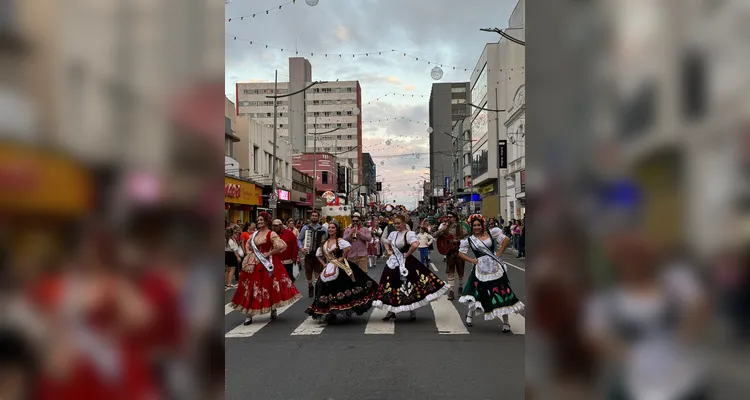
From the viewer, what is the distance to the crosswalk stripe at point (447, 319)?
26.8ft

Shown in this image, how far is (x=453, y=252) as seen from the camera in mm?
11852

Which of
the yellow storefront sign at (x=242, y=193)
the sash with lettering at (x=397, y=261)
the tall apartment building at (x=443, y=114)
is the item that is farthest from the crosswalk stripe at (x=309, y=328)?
the tall apartment building at (x=443, y=114)

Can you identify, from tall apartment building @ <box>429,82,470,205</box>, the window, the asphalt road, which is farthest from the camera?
tall apartment building @ <box>429,82,470,205</box>

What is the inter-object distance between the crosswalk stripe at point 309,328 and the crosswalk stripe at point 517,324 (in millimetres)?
2844

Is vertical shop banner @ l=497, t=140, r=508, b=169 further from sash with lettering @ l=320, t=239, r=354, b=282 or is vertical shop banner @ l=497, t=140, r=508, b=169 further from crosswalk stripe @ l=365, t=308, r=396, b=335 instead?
sash with lettering @ l=320, t=239, r=354, b=282

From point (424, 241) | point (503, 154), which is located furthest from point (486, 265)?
point (503, 154)

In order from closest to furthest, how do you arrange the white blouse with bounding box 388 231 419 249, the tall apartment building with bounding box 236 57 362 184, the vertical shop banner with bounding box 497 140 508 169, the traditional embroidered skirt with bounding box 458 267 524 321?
1. the traditional embroidered skirt with bounding box 458 267 524 321
2. the white blouse with bounding box 388 231 419 249
3. the vertical shop banner with bounding box 497 140 508 169
4. the tall apartment building with bounding box 236 57 362 184

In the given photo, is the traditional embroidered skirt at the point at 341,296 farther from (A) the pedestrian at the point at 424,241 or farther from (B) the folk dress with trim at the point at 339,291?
(A) the pedestrian at the point at 424,241

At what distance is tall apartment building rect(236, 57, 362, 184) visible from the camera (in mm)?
99062

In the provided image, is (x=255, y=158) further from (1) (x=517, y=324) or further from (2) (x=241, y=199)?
(1) (x=517, y=324)
